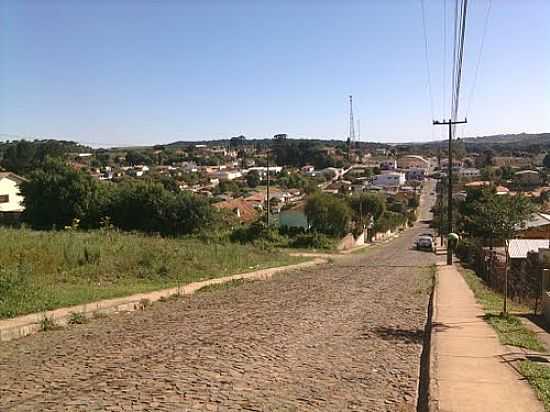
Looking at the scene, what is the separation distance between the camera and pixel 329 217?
51625mm

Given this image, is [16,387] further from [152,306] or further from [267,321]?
[152,306]

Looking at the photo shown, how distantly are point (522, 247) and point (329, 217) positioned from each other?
2415cm

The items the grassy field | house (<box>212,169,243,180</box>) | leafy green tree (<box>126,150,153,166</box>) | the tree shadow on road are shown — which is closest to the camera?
the tree shadow on road

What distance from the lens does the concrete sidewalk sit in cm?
660

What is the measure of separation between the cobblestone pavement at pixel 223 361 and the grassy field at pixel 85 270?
1.62 m

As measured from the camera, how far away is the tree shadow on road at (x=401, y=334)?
10477 millimetres

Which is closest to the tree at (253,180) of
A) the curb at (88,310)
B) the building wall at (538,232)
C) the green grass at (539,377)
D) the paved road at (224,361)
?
the building wall at (538,232)

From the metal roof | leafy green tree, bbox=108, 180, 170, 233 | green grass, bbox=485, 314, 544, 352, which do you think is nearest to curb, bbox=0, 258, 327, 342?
green grass, bbox=485, 314, 544, 352

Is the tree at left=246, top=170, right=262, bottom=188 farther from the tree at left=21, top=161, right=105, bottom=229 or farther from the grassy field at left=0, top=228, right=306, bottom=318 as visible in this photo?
the grassy field at left=0, top=228, right=306, bottom=318

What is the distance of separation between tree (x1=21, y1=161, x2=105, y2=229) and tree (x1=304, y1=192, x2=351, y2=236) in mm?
17634

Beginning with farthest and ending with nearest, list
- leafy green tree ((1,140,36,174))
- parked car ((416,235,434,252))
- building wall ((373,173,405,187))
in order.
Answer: building wall ((373,173,405,187)) → leafy green tree ((1,140,36,174)) → parked car ((416,235,434,252))

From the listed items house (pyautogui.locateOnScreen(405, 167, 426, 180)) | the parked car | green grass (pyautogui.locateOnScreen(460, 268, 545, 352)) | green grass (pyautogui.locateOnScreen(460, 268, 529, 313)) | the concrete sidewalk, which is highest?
the concrete sidewalk

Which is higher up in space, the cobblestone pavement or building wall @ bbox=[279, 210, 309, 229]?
the cobblestone pavement

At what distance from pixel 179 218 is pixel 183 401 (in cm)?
3534
